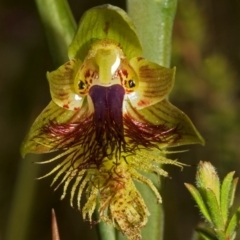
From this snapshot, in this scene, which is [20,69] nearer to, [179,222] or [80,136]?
[179,222]

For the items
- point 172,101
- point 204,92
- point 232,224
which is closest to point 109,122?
point 232,224

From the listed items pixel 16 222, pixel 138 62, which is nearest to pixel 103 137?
pixel 138 62

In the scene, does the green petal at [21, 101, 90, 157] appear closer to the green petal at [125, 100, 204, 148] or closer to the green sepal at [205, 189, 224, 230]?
the green petal at [125, 100, 204, 148]

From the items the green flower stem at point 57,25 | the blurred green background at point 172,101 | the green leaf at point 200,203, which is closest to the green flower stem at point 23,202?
the blurred green background at point 172,101

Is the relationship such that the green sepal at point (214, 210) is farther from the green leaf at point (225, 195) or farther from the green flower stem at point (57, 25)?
the green flower stem at point (57, 25)

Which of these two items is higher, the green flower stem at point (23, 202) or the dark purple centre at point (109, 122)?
the green flower stem at point (23, 202)

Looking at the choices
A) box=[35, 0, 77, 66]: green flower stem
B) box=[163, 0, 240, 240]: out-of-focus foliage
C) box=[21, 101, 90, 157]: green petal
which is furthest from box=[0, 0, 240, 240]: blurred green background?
box=[21, 101, 90, 157]: green petal
